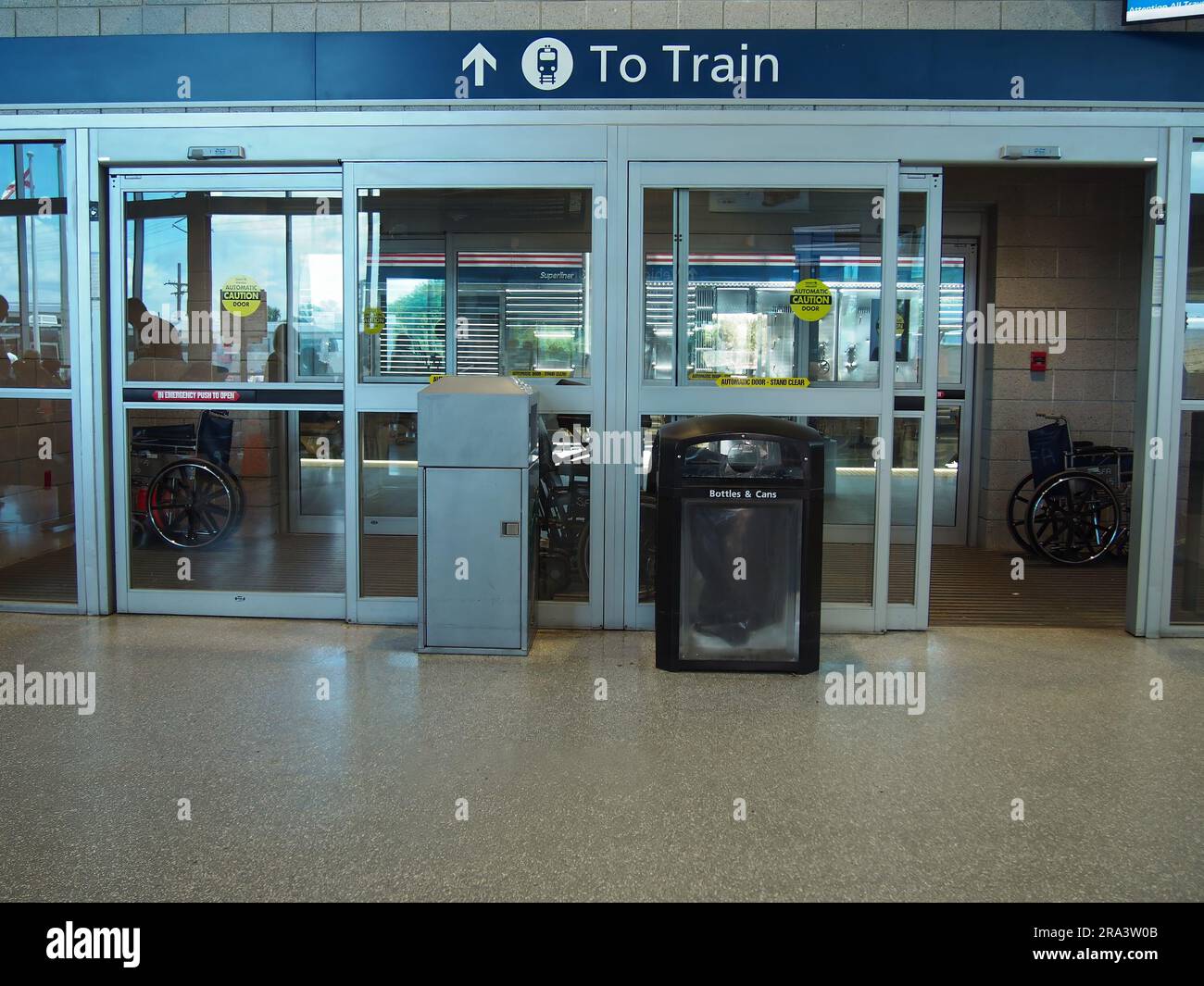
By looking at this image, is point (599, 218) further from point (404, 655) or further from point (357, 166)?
point (404, 655)

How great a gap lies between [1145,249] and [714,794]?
12.6 ft

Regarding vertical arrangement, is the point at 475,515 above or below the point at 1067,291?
below

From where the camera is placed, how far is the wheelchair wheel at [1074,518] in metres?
7.22

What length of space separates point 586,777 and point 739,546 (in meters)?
1.51

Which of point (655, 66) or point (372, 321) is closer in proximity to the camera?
point (372, 321)

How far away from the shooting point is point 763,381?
5.13 m

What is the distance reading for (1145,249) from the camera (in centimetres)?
518

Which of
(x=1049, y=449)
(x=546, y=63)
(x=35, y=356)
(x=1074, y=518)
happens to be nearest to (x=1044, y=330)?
(x=1049, y=449)

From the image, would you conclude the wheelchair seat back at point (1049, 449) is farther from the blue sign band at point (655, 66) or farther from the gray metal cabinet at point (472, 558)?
the gray metal cabinet at point (472, 558)

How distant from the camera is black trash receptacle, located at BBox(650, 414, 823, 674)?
446 cm

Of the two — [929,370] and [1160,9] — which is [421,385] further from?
[1160,9]

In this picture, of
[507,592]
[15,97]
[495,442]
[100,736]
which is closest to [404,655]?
[507,592]

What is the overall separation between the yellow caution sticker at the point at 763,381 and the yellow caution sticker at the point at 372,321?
179 cm

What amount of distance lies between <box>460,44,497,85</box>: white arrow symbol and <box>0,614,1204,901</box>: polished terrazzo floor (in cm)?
310
